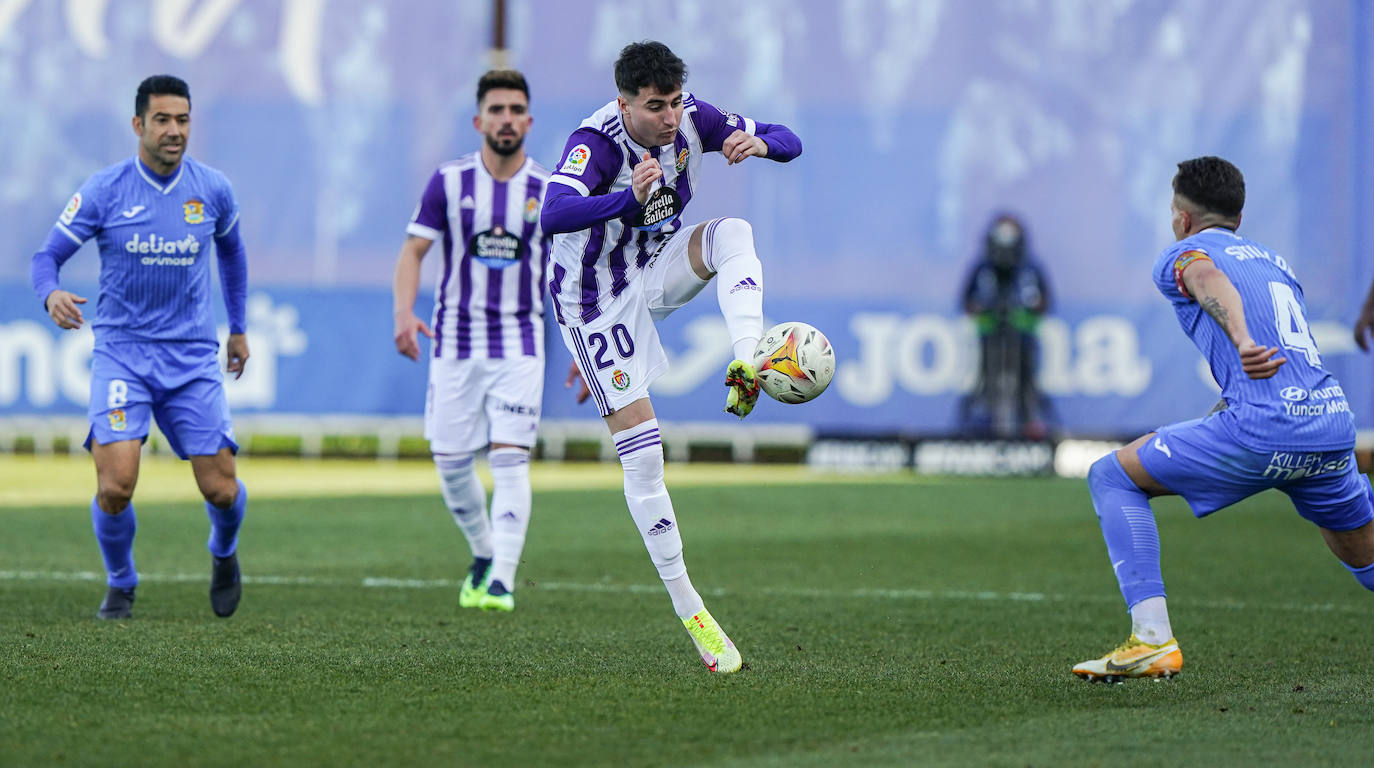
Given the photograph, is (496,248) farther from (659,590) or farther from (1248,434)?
(1248,434)

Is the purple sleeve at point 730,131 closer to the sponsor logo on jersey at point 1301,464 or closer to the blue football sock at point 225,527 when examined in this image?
the sponsor logo on jersey at point 1301,464

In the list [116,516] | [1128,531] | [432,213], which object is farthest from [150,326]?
[1128,531]

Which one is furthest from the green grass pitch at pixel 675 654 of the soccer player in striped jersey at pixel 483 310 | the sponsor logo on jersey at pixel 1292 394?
the sponsor logo on jersey at pixel 1292 394

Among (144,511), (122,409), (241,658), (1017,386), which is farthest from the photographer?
(1017,386)

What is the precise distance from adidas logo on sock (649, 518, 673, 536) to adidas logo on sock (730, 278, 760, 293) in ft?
2.98

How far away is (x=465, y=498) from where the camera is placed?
8.50 m

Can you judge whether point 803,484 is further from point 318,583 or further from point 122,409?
point 122,409

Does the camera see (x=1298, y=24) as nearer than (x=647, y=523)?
No

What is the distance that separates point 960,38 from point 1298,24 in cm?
359

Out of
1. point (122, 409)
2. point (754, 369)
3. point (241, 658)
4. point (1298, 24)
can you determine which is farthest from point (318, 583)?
point (1298, 24)

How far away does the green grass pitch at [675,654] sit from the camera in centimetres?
466

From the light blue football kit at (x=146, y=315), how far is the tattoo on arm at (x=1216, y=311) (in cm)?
418

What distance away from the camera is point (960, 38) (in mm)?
→ 18484

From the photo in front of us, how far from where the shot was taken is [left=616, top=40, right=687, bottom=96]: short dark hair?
18.8 ft
